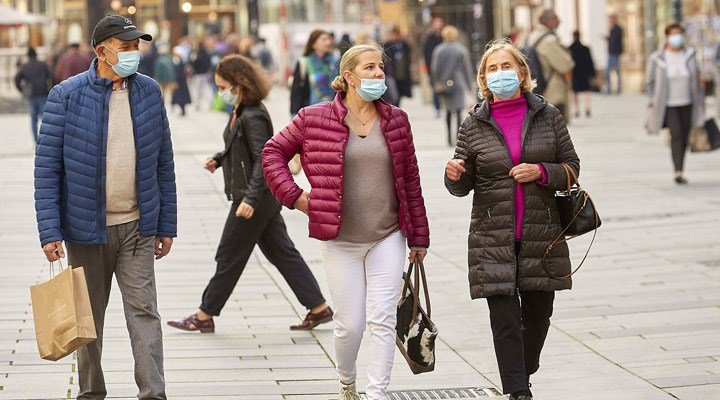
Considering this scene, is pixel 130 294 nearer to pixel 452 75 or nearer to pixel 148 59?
pixel 452 75

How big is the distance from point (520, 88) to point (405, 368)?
193 centimetres

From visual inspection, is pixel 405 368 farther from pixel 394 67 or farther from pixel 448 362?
pixel 394 67

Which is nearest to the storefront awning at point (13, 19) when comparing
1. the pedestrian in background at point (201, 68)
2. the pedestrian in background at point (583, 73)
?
the pedestrian in background at point (201, 68)

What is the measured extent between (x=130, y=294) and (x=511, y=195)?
1.68 meters

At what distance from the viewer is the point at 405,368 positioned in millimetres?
7871

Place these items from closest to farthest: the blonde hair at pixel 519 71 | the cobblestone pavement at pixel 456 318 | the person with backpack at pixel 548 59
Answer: the blonde hair at pixel 519 71 → the cobblestone pavement at pixel 456 318 → the person with backpack at pixel 548 59

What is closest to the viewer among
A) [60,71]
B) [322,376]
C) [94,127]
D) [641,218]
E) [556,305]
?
[94,127]

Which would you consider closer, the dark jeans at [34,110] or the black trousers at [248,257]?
the black trousers at [248,257]

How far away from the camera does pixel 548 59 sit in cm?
1998

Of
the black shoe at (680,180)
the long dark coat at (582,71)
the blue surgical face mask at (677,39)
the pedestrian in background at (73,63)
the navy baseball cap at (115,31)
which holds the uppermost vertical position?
the navy baseball cap at (115,31)

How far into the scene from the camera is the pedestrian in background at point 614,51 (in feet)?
109

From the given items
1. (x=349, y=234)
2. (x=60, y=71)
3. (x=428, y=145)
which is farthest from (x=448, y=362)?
(x=60, y=71)

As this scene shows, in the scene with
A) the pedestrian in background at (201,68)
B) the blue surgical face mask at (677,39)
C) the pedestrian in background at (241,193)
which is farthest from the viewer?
the pedestrian in background at (201,68)

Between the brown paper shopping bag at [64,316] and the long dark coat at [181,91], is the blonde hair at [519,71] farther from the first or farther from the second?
the long dark coat at [181,91]
